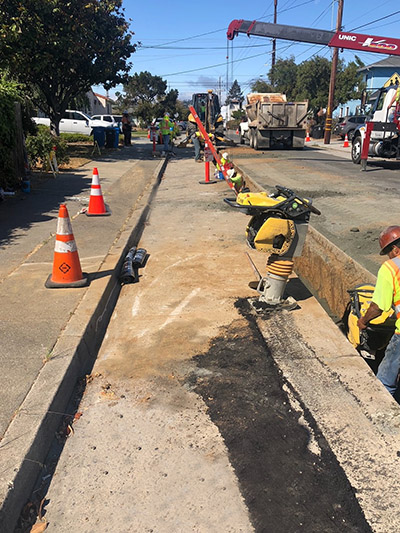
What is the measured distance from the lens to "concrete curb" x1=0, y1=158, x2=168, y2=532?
2109mm

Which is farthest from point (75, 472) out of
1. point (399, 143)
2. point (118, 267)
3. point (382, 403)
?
point (399, 143)

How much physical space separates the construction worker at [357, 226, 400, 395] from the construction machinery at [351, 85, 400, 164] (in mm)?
11760

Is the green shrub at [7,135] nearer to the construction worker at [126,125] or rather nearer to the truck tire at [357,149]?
the truck tire at [357,149]

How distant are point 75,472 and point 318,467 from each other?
135 cm

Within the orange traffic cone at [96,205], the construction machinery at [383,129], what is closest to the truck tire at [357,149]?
the construction machinery at [383,129]

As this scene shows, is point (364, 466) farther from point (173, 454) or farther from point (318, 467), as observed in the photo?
point (173, 454)

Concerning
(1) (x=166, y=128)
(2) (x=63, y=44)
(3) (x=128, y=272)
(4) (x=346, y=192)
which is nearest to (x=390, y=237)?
(3) (x=128, y=272)

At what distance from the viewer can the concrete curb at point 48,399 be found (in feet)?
6.92

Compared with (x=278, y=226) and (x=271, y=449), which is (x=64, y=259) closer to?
(x=278, y=226)

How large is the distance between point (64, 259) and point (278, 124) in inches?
746

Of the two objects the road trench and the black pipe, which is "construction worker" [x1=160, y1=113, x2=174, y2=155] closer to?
the black pipe

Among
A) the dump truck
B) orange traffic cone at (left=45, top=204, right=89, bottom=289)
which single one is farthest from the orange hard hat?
the dump truck

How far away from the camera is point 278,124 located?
21297mm

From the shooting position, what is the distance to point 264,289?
443 centimetres
